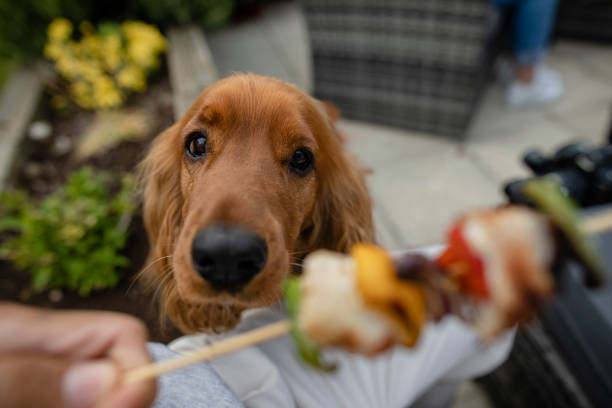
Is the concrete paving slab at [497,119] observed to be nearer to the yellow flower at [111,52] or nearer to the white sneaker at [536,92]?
the white sneaker at [536,92]

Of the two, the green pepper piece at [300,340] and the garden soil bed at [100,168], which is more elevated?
the green pepper piece at [300,340]

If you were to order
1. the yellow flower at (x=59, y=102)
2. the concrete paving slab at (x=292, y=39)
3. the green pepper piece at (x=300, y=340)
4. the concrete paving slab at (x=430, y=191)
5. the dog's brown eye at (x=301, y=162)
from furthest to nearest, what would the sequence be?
the concrete paving slab at (x=292, y=39)
the yellow flower at (x=59, y=102)
the concrete paving slab at (x=430, y=191)
the dog's brown eye at (x=301, y=162)
the green pepper piece at (x=300, y=340)

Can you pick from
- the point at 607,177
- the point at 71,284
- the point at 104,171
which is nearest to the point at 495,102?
the point at 607,177

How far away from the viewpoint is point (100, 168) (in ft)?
10.5

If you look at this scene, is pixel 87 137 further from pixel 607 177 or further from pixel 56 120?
pixel 607 177

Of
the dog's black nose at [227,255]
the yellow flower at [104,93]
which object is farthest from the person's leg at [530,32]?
the dog's black nose at [227,255]

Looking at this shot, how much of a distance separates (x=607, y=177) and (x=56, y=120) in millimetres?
4408

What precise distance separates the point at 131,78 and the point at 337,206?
2.75 meters

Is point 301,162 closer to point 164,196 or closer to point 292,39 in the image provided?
point 164,196

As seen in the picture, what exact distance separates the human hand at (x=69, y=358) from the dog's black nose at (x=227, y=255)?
26cm

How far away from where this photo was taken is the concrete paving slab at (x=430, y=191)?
9.71 feet

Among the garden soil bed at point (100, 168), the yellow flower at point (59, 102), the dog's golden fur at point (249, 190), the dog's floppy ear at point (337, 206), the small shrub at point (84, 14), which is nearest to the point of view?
the dog's golden fur at point (249, 190)

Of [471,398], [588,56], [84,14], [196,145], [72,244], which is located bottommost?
[471,398]

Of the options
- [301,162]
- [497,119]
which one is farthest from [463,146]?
[301,162]
